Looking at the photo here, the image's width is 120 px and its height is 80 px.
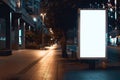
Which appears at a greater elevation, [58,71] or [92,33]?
[92,33]

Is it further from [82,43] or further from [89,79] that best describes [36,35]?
[89,79]

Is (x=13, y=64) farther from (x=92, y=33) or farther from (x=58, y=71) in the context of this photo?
(x=92, y=33)

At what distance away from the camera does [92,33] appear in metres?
22.6

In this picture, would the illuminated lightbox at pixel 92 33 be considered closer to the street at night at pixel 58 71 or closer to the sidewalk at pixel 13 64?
the street at night at pixel 58 71

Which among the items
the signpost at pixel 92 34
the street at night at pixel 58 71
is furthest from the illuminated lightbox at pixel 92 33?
the street at night at pixel 58 71

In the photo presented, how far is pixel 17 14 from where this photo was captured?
196 ft

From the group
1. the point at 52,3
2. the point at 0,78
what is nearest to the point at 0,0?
the point at 52,3

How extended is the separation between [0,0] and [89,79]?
A: 22784mm

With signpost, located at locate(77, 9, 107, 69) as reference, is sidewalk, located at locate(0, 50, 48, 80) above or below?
below

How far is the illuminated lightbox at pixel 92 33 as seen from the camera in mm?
22516

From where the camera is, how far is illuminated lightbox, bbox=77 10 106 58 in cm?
2252

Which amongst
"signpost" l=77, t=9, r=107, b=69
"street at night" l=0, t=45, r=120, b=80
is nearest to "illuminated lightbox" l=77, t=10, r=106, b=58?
"signpost" l=77, t=9, r=107, b=69

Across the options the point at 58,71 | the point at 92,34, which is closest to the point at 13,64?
the point at 58,71

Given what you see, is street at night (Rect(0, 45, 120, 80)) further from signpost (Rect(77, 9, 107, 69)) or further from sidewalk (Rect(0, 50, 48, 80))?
signpost (Rect(77, 9, 107, 69))
